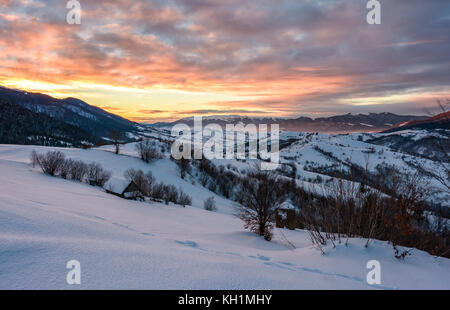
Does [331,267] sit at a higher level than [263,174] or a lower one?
lower

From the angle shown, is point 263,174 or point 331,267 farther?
point 263,174

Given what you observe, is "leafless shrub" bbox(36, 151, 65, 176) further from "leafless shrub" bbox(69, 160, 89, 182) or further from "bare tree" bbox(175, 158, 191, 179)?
"bare tree" bbox(175, 158, 191, 179)

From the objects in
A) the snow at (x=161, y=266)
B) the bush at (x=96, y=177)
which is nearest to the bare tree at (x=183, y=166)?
the bush at (x=96, y=177)

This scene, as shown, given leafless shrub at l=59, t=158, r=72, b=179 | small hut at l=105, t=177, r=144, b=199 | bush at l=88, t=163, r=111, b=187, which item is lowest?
small hut at l=105, t=177, r=144, b=199

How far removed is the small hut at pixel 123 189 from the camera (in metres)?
25.9

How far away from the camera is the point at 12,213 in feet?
16.0

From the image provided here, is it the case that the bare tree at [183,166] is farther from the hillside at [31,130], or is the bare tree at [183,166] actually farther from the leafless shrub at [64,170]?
the hillside at [31,130]

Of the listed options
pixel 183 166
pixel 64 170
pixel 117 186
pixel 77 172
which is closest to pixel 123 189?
pixel 117 186

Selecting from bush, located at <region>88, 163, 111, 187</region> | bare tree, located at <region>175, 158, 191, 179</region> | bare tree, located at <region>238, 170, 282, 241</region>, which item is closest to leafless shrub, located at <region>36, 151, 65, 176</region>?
bush, located at <region>88, 163, 111, 187</region>

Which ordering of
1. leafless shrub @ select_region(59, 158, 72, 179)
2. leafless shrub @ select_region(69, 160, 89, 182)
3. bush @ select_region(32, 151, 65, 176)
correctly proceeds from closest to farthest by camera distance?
bush @ select_region(32, 151, 65, 176)
leafless shrub @ select_region(59, 158, 72, 179)
leafless shrub @ select_region(69, 160, 89, 182)

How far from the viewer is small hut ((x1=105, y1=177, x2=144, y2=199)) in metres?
25.9

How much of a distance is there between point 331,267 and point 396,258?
215cm
